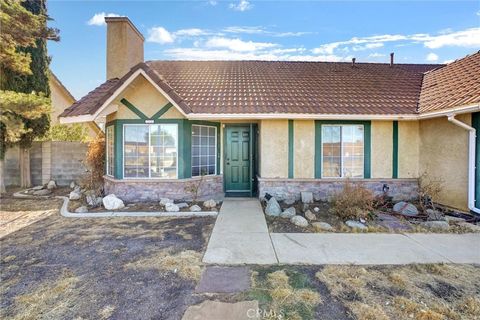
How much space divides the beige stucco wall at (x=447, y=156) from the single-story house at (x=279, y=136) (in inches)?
1.2

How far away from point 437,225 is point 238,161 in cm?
613

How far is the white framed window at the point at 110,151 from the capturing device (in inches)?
348

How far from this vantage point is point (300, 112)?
820cm

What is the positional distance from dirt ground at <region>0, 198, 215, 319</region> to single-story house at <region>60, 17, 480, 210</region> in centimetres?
246

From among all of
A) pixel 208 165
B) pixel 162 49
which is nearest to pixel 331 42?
pixel 162 49

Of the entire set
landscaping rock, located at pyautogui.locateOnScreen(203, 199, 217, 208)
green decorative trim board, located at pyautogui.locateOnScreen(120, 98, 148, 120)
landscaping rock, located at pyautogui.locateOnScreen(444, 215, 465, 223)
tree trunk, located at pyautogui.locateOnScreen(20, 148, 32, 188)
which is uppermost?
green decorative trim board, located at pyautogui.locateOnScreen(120, 98, 148, 120)

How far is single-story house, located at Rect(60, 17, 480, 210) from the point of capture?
792 cm

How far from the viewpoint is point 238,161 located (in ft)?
31.9

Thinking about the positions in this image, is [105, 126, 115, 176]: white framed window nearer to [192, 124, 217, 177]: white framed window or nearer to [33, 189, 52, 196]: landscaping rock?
[192, 124, 217, 177]: white framed window

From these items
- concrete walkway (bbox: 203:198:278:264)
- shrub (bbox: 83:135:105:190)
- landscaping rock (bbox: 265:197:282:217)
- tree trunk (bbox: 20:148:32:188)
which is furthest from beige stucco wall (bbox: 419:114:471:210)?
tree trunk (bbox: 20:148:32:188)

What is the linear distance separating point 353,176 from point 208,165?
5.04m

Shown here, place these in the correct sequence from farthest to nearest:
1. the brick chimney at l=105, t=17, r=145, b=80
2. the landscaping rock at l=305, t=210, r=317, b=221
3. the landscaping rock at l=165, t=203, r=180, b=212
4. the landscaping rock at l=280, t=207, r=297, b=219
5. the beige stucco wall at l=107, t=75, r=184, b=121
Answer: the brick chimney at l=105, t=17, r=145, b=80, the beige stucco wall at l=107, t=75, r=184, b=121, the landscaping rock at l=165, t=203, r=180, b=212, the landscaping rock at l=280, t=207, r=297, b=219, the landscaping rock at l=305, t=210, r=317, b=221

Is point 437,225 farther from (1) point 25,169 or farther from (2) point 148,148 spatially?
(1) point 25,169

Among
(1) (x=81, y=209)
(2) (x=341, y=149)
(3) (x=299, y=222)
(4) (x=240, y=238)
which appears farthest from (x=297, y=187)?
(1) (x=81, y=209)
